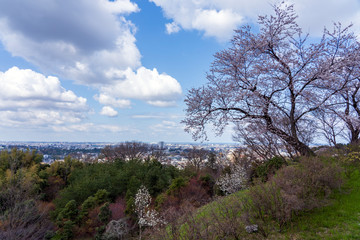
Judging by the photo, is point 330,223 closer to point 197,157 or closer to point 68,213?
point 68,213

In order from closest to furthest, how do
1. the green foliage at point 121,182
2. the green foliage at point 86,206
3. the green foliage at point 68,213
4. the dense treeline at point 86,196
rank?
1. the dense treeline at point 86,196
2. the green foliage at point 68,213
3. the green foliage at point 86,206
4. the green foliage at point 121,182

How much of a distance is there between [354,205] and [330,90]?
157 inches

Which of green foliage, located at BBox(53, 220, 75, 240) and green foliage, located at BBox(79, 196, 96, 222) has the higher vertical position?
green foliage, located at BBox(79, 196, 96, 222)

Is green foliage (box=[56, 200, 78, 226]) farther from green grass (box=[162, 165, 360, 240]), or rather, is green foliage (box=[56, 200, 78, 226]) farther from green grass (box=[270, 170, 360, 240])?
green grass (box=[270, 170, 360, 240])

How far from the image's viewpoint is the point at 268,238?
4.95 m

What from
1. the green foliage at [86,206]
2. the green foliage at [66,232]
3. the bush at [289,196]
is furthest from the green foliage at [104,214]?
the bush at [289,196]

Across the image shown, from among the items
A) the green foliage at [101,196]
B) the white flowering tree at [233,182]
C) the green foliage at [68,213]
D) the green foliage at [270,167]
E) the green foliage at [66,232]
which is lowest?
the green foliage at [66,232]

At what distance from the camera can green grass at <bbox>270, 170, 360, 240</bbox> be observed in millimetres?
4738

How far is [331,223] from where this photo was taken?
512 cm

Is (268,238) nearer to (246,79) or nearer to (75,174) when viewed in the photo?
A: (246,79)

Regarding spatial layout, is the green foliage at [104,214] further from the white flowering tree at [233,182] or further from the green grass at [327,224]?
the green grass at [327,224]

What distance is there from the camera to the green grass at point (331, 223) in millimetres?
4738

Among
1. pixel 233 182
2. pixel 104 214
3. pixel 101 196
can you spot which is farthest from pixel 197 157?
pixel 104 214

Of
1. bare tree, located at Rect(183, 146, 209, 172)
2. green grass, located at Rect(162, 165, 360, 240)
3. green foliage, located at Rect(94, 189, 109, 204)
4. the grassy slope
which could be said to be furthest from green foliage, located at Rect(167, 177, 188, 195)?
bare tree, located at Rect(183, 146, 209, 172)
